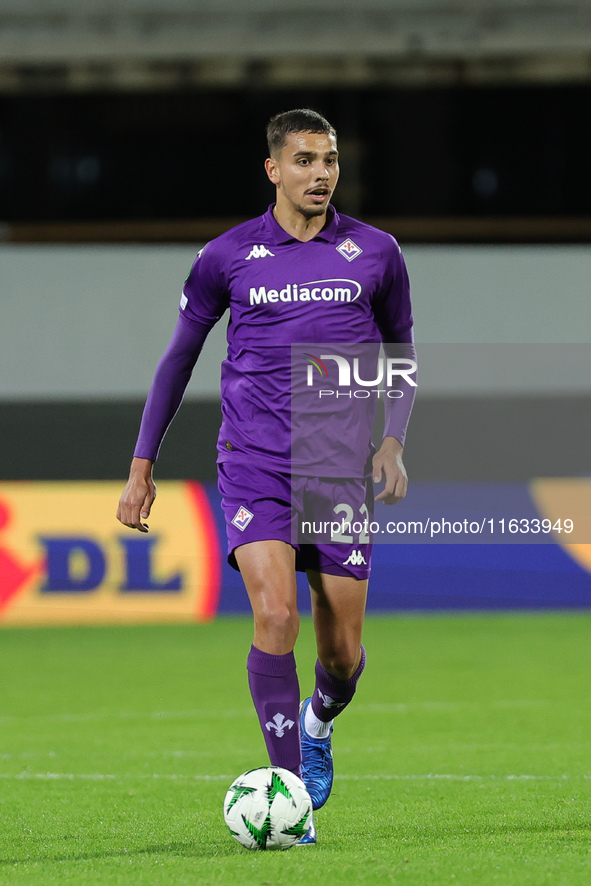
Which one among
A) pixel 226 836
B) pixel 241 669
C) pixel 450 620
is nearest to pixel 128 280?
pixel 450 620

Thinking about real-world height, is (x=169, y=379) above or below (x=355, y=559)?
above

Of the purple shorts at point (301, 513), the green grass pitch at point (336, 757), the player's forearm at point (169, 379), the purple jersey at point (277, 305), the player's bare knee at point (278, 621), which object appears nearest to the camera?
the green grass pitch at point (336, 757)

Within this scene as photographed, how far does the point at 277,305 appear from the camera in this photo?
3.66 meters

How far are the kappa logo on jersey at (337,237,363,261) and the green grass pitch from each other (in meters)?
1.64

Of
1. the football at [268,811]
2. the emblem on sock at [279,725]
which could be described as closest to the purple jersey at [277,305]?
the emblem on sock at [279,725]

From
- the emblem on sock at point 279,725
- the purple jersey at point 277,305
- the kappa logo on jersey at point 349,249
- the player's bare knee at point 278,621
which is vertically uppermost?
the kappa logo on jersey at point 349,249

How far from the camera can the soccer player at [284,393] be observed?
346 cm

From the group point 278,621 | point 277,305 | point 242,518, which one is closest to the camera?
point 278,621

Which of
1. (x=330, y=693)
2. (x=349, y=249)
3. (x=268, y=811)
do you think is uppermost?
(x=349, y=249)

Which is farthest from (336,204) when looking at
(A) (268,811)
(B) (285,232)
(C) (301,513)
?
(A) (268,811)

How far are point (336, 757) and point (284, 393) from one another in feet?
7.48

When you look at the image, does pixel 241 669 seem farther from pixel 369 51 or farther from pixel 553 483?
pixel 369 51

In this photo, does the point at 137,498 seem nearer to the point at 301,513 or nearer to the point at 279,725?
the point at 301,513

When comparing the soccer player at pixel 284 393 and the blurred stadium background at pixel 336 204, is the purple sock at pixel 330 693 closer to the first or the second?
the soccer player at pixel 284 393
